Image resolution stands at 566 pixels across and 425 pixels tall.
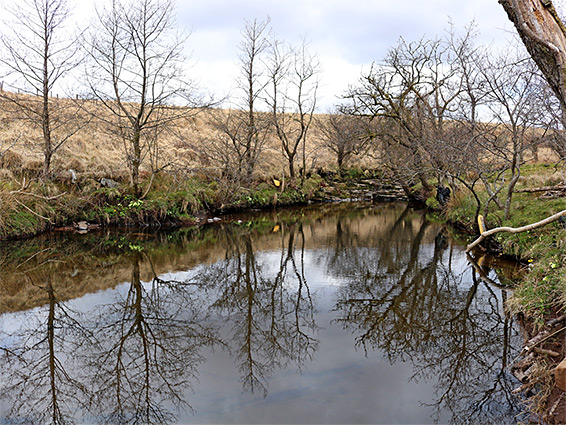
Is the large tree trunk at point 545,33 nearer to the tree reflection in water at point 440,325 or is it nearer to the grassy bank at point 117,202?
the tree reflection in water at point 440,325

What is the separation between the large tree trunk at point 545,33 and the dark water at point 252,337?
3.17m

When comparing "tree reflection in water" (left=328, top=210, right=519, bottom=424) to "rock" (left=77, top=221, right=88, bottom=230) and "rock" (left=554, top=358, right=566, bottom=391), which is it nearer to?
"rock" (left=554, top=358, right=566, bottom=391)

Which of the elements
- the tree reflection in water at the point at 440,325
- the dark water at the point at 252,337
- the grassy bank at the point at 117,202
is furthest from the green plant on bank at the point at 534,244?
the grassy bank at the point at 117,202

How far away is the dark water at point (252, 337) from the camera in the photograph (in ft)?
14.2

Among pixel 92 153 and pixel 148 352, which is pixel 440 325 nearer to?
pixel 148 352

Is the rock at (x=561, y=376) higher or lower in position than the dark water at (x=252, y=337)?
higher

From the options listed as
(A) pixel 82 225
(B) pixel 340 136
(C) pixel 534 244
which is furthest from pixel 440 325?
(B) pixel 340 136

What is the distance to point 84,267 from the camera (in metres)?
9.50

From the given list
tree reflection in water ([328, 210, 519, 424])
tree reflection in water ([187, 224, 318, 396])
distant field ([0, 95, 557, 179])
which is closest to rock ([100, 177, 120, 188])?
distant field ([0, 95, 557, 179])

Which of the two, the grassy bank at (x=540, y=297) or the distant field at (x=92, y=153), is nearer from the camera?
the grassy bank at (x=540, y=297)

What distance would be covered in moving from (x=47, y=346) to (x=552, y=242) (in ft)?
28.1

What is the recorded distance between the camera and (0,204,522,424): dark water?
170 inches

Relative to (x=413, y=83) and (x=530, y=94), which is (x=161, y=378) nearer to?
(x=530, y=94)

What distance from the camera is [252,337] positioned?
5.95 m
